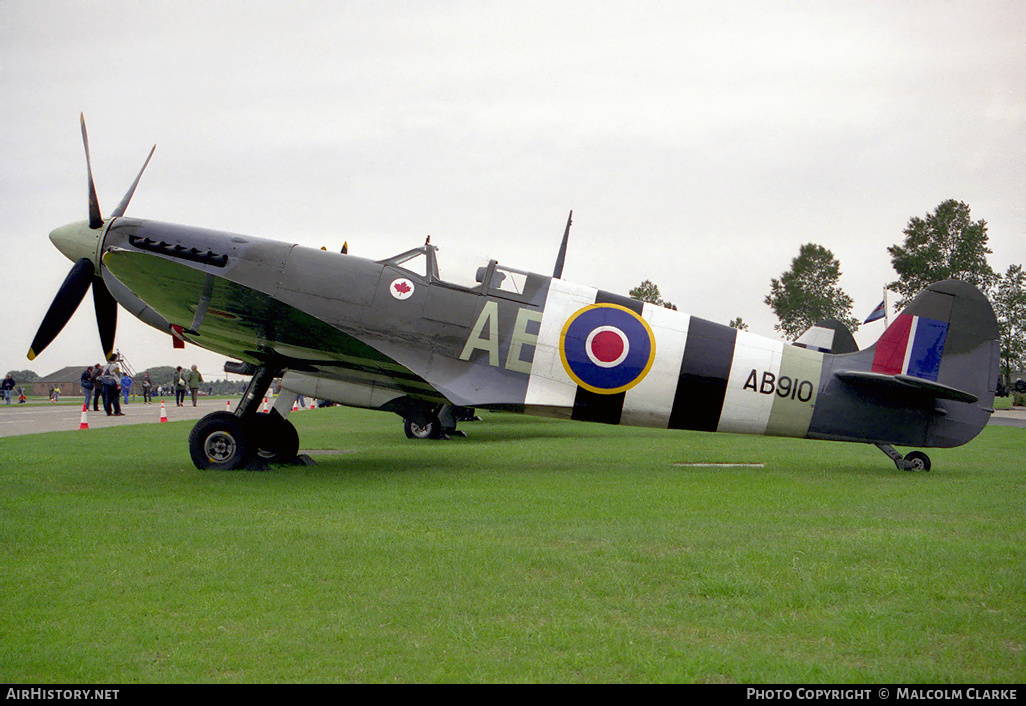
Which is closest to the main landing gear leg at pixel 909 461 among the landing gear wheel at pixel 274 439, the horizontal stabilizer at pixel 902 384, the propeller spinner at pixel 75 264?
the horizontal stabilizer at pixel 902 384

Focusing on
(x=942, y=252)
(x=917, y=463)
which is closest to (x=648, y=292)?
(x=942, y=252)

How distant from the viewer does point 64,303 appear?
31.1ft

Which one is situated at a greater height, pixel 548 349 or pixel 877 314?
pixel 877 314

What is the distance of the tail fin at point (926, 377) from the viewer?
9.73 m

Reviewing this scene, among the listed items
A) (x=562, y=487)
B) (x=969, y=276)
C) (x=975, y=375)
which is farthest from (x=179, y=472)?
(x=969, y=276)

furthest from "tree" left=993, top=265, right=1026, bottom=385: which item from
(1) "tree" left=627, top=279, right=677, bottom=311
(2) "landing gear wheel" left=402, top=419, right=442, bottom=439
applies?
(2) "landing gear wheel" left=402, top=419, right=442, bottom=439

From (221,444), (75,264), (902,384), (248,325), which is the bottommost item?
(221,444)

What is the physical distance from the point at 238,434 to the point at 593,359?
440 centimetres

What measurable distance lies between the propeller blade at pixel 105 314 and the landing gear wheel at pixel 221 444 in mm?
2153

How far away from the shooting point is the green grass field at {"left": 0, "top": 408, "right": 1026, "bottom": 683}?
3184 mm

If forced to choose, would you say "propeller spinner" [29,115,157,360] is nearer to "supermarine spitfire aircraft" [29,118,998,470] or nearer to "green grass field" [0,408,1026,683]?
"supermarine spitfire aircraft" [29,118,998,470]

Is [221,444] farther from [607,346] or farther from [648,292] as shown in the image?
[648,292]

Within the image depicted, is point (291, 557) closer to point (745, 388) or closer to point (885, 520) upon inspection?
point (885, 520)

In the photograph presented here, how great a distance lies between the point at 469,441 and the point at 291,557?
36.4 feet
